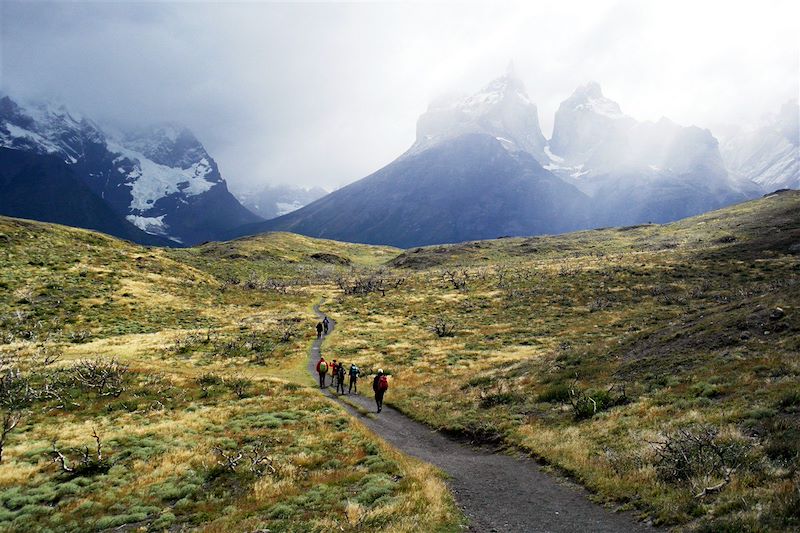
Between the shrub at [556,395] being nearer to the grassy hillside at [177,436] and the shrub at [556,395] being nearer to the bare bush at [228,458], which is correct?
the grassy hillside at [177,436]

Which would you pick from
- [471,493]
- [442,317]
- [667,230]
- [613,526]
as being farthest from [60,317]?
[667,230]

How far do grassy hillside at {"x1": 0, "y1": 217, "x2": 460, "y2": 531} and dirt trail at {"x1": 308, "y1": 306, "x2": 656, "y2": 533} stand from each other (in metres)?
1.07

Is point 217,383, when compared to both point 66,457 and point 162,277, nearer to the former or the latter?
point 66,457

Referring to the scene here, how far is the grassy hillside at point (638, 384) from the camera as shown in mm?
11500

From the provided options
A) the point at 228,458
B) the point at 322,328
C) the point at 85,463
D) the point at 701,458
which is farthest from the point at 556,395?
the point at 322,328

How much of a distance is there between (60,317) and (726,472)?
6943 cm

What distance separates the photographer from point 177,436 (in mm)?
21750

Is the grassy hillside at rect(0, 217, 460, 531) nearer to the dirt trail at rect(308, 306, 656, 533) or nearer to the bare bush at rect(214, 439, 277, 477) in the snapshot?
the bare bush at rect(214, 439, 277, 477)

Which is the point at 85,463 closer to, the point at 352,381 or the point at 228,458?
the point at 228,458

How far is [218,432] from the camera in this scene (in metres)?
22.5

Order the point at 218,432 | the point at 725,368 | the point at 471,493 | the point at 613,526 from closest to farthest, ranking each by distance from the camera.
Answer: the point at 613,526 → the point at 471,493 → the point at 725,368 → the point at 218,432

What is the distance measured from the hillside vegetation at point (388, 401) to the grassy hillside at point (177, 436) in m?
0.12

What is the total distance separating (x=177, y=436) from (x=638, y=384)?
79.9 ft

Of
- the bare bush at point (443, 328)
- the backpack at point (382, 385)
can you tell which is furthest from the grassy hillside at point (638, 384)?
the backpack at point (382, 385)
